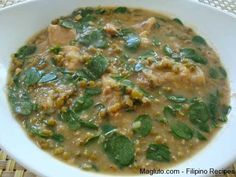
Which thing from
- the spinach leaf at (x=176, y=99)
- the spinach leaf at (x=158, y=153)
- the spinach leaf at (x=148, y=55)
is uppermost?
the spinach leaf at (x=148, y=55)

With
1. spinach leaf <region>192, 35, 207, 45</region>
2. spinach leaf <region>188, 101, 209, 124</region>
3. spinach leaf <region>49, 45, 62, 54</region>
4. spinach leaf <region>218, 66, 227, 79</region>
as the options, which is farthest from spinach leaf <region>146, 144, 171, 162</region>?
spinach leaf <region>192, 35, 207, 45</region>

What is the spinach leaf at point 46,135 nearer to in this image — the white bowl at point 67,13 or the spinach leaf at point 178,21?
the white bowl at point 67,13

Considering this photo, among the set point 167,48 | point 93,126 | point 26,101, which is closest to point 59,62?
point 26,101

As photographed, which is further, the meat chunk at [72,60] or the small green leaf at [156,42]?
the small green leaf at [156,42]

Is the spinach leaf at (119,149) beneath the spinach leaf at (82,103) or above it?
beneath

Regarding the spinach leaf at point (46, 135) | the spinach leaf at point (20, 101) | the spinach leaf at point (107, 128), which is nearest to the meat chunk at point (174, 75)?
the spinach leaf at point (107, 128)

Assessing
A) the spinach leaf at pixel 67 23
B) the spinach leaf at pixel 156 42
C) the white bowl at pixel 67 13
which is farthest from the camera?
the spinach leaf at pixel 67 23

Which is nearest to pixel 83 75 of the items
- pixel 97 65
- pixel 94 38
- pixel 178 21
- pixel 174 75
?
pixel 97 65
